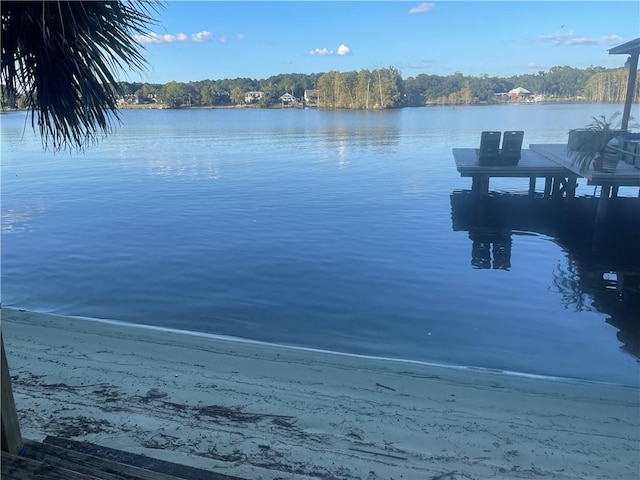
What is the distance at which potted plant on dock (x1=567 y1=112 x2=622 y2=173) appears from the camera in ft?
40.2

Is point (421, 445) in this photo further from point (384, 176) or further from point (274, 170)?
point (274, 170)

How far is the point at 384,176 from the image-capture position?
909 inches

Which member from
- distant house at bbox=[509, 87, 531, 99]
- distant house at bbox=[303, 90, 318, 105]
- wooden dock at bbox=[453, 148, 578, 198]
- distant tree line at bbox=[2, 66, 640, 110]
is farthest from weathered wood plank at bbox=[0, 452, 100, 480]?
distant house at bbox=[303, 90, 318, 105]

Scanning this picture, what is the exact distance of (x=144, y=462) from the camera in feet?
10.6

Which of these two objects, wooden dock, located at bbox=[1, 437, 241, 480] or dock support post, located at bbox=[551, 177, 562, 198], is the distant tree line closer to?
dock support post, located at bbox=[551, 177, 562, 198]

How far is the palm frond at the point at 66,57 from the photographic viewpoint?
2545mm

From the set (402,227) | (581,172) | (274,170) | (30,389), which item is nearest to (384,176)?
(274,170)

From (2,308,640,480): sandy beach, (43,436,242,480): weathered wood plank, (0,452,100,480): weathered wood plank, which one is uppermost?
(0,452,100,480): weathered wood plank

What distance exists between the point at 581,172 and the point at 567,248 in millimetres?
2252

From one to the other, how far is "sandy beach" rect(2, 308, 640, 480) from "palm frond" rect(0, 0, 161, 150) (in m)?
2.39

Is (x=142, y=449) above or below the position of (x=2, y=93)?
below

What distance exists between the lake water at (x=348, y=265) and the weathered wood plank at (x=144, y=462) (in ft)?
7.55

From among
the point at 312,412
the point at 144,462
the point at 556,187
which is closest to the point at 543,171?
the point at 556,187

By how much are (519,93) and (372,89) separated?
3456 cm
